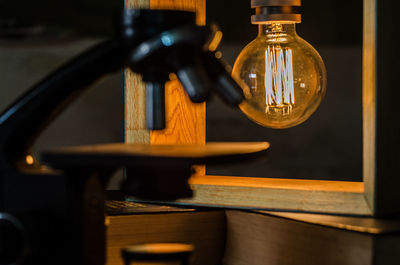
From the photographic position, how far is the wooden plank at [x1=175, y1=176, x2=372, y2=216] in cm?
118

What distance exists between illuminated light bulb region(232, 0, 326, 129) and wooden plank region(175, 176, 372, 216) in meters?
0.14

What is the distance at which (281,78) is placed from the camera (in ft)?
4.28

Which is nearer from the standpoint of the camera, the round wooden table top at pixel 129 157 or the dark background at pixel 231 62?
the round wooden table top at pixel 129 157

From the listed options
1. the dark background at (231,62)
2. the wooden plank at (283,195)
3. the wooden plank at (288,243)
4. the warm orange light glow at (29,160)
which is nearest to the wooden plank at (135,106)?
the wooden plank at (283,195)

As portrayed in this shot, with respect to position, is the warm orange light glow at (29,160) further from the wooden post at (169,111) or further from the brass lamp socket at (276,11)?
the brass lamp socket at (276,11)

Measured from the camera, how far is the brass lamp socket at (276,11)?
4.19 feet

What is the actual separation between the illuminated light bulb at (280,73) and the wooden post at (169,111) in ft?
0.45

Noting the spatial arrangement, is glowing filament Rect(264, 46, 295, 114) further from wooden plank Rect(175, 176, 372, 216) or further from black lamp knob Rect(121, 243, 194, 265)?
black lamp knob Rect(121, 243, 194, 265)

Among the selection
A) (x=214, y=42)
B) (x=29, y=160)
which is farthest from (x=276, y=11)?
(x=29, y=160)

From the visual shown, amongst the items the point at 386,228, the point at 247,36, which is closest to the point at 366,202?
the point at 386,228

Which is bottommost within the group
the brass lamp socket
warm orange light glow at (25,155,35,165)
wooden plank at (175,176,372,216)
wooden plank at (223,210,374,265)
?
wooden plank at (223,210,374,265)

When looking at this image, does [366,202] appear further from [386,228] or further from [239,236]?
[239,236]

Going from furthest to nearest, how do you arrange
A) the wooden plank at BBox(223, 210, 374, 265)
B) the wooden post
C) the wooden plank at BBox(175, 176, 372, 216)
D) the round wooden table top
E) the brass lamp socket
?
the wooden post < the brass lamp socket < the wooden plank at BBox(175, 176, 372, 216) < the wooden plank at BBox(223, 210, 374, 265) < the round wooden table top

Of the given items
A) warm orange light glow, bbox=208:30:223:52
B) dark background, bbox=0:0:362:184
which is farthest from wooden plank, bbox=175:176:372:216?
dark background, bbox=0:0:362:184
